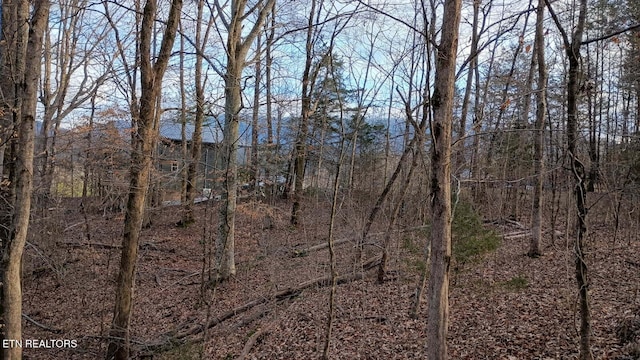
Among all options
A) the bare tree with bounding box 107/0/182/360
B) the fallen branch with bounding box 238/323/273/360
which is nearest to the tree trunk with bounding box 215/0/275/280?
the fallen branch with bounding box 238/323/273/360

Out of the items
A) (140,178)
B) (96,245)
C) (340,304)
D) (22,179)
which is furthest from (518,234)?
(96,245)

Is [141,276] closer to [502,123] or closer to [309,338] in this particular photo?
[309,338]

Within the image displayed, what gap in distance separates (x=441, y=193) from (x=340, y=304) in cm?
512

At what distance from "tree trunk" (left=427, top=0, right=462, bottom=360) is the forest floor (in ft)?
5.63

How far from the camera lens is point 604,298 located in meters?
5.93

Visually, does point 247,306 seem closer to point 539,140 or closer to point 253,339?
point 253,339

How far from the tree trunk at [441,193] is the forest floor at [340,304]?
67.6 inches

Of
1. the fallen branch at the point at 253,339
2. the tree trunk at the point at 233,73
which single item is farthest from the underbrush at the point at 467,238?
the tree trunk at the point at 233,73

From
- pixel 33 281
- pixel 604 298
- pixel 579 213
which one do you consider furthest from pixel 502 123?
pixel 33 281

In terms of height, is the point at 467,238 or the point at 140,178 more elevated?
the point at 140,178

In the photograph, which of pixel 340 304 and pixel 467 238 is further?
pixel 340 304

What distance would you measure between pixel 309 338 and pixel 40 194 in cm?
617

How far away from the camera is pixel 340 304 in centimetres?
742

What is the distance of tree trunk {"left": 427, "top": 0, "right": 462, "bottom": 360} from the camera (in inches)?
111
